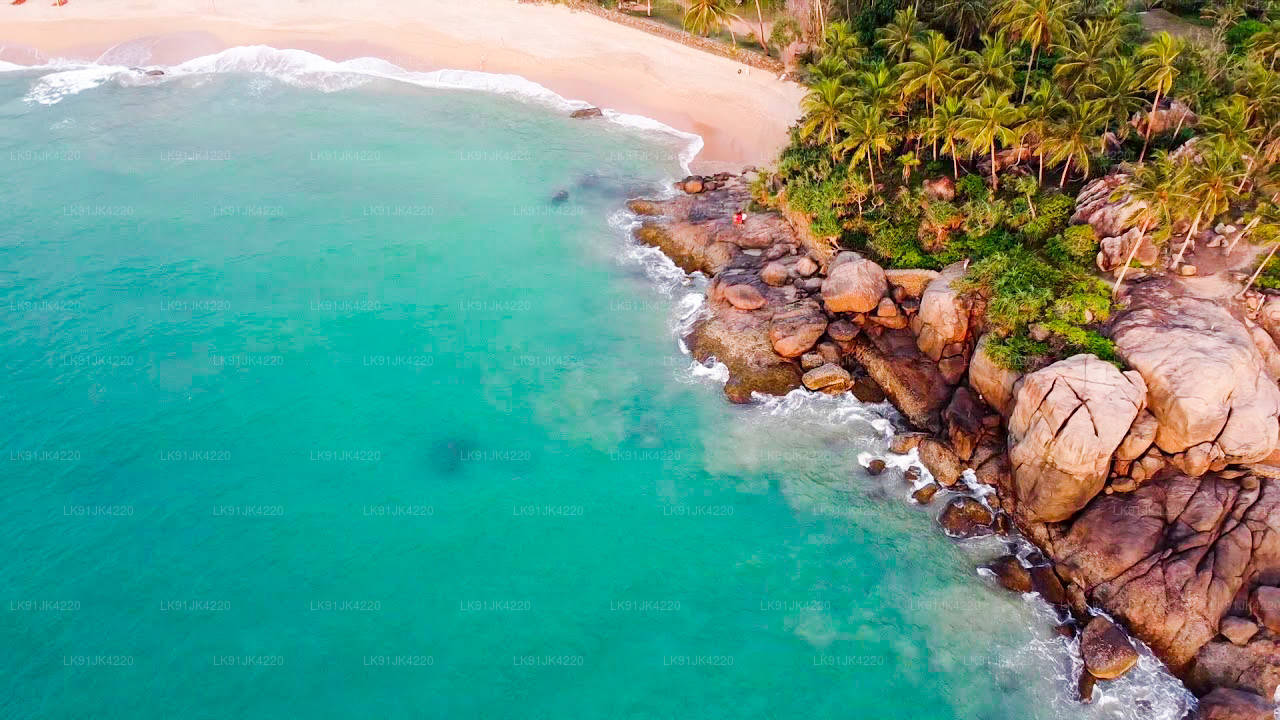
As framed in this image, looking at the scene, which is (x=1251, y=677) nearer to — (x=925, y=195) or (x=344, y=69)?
(x=925, y=195)

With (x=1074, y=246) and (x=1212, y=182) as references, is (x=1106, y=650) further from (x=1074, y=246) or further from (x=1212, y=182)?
(x=1212, y=182)

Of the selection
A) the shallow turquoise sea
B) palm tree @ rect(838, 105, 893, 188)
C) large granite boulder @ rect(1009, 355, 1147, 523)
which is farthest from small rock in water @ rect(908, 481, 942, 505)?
palm tree @ rect(838, 105, 893, 188)

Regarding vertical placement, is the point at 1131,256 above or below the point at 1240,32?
below

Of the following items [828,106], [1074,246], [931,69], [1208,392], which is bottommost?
[1208,392]

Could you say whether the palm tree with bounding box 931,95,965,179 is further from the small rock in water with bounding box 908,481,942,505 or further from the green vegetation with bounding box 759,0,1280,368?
the small rock in water with bounding box 908,481,942,505

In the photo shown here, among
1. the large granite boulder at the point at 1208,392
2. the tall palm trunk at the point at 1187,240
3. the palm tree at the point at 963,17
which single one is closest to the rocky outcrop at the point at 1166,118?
the tall palm trunk at the point at 1187,240

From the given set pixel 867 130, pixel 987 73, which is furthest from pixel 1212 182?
pixel 867 130
